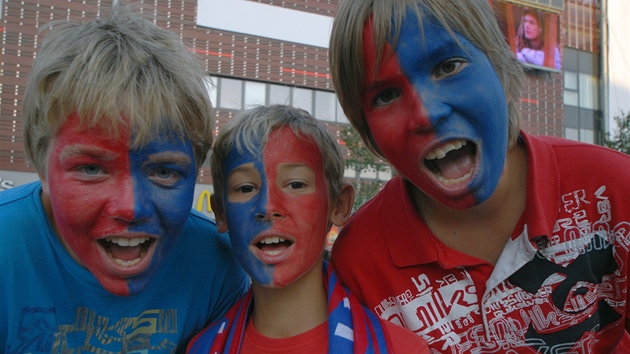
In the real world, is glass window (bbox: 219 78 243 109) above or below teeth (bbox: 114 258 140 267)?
above

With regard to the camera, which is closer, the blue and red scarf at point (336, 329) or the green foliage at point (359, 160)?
the blue and red scarf at point (336, 329)

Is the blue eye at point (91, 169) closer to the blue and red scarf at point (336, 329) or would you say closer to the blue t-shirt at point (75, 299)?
the blue t-shirt at point (75, 299)

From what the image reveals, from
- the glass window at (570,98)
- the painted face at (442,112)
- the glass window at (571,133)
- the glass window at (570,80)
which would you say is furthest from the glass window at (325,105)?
the painted face at (442,112)

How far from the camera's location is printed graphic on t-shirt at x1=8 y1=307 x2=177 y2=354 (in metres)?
1.83

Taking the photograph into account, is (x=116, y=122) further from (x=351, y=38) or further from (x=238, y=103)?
(x=238, y=103)

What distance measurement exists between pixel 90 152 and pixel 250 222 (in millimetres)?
554

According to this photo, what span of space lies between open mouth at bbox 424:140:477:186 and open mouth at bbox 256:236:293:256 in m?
0.55

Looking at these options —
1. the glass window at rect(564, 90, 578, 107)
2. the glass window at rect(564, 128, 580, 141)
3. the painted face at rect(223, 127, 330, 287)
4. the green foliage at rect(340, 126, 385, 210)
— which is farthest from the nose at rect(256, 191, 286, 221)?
the glass window at rect(564, 90, 578, 107)

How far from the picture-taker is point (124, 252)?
177cm

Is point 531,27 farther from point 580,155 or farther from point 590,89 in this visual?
point 580,155

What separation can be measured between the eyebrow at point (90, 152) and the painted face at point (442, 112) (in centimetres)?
83

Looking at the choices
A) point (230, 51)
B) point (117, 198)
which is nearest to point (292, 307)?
point (117, 198)

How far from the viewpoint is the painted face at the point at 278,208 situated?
188 cm

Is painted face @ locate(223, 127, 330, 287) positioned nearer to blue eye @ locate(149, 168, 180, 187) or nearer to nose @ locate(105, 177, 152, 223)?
blue eye @ locate(149, 168, 180, 187)
